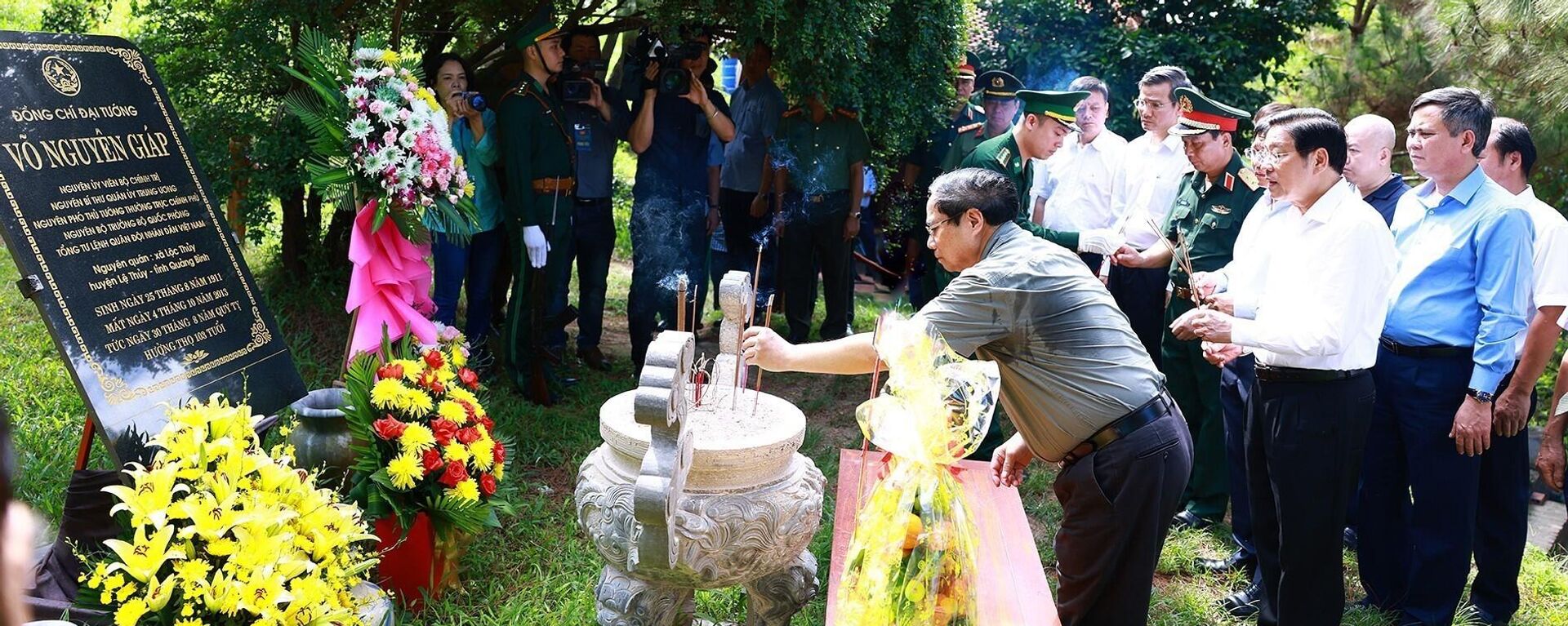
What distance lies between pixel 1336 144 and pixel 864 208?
556cm

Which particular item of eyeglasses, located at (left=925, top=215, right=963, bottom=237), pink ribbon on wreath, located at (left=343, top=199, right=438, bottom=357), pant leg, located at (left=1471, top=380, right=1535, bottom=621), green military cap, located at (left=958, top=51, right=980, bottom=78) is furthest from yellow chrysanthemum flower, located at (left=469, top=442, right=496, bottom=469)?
green military cap, located at (left=958, top=51, right=980, bottom=78)

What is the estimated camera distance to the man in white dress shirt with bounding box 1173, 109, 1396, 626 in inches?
127

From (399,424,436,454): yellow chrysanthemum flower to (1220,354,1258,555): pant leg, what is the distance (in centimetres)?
281

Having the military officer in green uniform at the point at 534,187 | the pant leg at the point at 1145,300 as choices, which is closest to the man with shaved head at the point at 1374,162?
the pant leg at the point at 1145,300

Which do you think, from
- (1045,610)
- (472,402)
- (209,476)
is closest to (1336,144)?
(1045,610)

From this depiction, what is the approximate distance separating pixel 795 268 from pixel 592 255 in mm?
1280

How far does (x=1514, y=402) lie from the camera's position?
395cm

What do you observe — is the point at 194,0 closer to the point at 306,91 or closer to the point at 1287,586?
the point at 306,91

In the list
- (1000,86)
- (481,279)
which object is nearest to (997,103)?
(1000,86)

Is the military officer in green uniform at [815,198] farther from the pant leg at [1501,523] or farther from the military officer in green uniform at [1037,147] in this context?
the pant leg at [1501,523]

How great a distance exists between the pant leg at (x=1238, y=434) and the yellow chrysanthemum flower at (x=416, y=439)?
2.81 meters

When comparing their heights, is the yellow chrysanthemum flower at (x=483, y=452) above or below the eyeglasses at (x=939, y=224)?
below

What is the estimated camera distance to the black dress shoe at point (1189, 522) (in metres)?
5.03

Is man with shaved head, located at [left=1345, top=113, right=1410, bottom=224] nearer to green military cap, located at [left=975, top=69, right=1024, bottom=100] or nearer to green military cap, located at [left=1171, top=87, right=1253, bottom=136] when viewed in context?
green military cap, located at [left=1171, top=87, right=1253, bottom=136]
